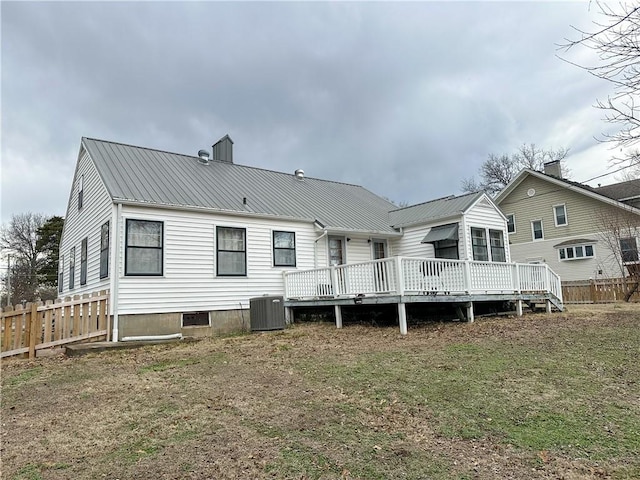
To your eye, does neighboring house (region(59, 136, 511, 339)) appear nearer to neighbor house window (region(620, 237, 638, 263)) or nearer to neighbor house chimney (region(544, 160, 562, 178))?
neighbor house window (region(620, 237, 638, 263))

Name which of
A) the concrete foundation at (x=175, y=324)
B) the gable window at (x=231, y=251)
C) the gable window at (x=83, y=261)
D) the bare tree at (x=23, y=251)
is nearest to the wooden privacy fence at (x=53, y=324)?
the concrete foundation at (x=175, y=324)

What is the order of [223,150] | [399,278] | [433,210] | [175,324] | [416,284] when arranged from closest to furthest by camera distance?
1. [399,278]
2. [416,284]
3. [175,324]
4. [433,210]
5. [223,150]

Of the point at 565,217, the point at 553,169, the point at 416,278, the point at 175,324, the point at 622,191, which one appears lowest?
the point at 175,324

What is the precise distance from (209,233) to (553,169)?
78.1 ft

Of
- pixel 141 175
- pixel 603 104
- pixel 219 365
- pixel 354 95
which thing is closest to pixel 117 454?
pixel 219 365

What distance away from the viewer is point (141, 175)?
1248cm

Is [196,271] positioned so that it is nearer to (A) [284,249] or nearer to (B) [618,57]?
(A) [284,249]

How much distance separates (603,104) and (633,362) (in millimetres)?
3969

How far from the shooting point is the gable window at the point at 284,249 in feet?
43.9

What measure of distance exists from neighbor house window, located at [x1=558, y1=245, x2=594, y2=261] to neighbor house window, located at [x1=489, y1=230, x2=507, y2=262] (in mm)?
11019

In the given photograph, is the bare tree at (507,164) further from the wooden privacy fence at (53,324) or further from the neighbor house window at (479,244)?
the wooden privacy fence at (53,324)

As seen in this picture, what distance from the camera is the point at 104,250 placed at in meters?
11.4

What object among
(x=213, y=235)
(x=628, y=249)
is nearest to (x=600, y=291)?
(x=628, y=249)

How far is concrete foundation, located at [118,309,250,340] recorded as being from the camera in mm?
10328
